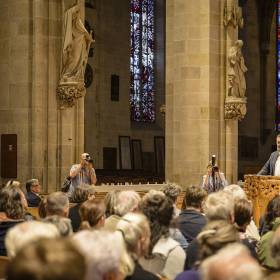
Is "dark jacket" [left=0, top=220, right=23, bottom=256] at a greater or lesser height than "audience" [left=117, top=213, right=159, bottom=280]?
lesser

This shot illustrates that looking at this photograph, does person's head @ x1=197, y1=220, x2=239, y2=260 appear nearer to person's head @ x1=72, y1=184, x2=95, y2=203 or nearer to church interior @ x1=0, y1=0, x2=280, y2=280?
church interior @ x1=0, y1=0, x2=280, y2=280

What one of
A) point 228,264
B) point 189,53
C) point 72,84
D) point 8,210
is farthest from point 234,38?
point 228,264

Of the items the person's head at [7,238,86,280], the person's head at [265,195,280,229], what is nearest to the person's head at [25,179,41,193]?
the person's head at [265,195,280,229]

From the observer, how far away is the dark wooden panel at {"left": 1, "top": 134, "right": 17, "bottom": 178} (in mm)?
16000

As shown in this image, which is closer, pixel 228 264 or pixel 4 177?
pixel 228 264

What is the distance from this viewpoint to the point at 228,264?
281 centimetres

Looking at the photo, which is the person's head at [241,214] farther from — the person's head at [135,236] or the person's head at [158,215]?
the person's head at [135,236]

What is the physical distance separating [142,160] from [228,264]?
23.2 metres

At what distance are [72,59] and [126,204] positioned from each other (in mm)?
9981

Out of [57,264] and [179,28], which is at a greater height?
[179,28]

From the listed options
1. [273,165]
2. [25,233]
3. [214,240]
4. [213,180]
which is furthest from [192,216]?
[213,180]

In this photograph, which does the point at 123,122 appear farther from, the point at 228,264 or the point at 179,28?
the point at 228,264

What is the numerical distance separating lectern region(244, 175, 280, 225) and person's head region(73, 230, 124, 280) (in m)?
8.84

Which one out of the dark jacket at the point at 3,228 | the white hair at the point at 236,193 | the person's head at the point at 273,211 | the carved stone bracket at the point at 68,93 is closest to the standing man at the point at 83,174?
the carved stone bracket at the point at 68,93
